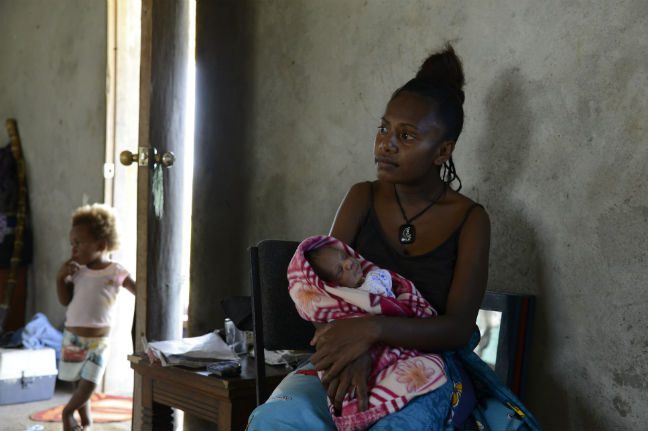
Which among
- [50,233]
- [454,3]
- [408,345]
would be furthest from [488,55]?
[50,233]

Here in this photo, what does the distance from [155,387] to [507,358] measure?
123 centimetres

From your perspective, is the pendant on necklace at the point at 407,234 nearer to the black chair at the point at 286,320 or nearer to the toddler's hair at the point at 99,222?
the black chair at the point at 286,320

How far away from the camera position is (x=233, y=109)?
12.3ft

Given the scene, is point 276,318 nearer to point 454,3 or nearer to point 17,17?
point 454,3

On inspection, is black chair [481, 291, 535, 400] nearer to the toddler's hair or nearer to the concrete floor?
the concrete floor

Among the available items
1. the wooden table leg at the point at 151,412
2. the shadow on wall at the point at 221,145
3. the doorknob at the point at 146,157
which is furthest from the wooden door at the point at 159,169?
the wooden table leg at the point at 151,412

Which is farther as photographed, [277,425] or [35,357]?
[35,357]

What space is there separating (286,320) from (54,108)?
4043 millimetres

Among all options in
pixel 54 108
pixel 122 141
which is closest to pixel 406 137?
pixel 122 141

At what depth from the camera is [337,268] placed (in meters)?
1.96

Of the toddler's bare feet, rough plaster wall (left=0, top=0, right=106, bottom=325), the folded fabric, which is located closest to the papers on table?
the toddler's bare feet

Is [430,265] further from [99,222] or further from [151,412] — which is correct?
[99,222]

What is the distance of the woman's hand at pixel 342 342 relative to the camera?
1.84 metres

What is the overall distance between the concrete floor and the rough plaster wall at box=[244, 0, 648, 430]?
87.4 inches
